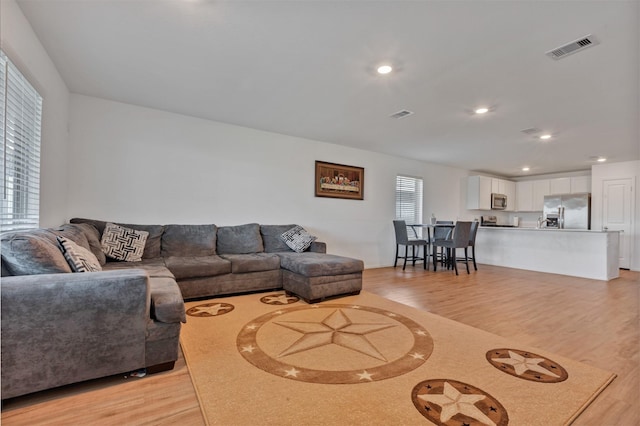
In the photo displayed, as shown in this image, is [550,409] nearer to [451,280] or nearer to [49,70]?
[451,280]

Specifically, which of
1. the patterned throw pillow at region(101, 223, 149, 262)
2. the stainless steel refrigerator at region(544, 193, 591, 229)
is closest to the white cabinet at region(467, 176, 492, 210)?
the stainless steel refrigerator at region(544, 193, 591, 229)

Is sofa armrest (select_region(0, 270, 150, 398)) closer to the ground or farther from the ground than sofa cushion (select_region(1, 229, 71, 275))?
closer to the ground

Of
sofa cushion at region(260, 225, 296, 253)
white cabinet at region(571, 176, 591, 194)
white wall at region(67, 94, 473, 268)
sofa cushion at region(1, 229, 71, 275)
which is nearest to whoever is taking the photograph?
sofa cushion at region(1, 229, 71, 275)

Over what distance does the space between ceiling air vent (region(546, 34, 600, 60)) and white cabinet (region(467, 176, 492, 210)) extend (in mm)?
5415

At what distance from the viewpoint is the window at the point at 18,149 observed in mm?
2014

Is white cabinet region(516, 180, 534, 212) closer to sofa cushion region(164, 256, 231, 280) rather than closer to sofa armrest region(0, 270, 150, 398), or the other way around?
sofa cushion region(164, 256, 231, 280)

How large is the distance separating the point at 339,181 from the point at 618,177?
6.20 meters

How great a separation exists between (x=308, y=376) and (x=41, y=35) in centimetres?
331

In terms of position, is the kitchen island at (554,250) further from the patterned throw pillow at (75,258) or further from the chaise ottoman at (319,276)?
the patterned throw pillow at (75,258)

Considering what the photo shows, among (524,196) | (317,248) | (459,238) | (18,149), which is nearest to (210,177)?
(317,248)

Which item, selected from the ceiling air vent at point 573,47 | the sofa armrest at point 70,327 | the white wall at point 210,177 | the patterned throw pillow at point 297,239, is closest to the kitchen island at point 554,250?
the white wall at point 210,177

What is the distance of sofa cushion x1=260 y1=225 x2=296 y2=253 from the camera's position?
14.4ft

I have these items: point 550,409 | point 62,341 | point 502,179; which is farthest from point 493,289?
point 502,179

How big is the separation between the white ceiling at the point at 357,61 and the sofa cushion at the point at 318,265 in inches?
75.5
